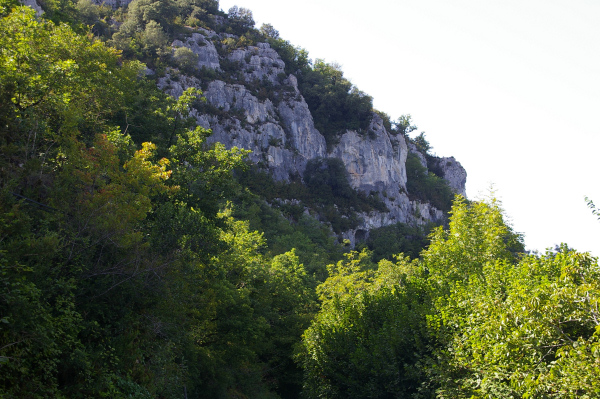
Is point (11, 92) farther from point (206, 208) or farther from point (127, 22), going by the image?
point (127, 22)

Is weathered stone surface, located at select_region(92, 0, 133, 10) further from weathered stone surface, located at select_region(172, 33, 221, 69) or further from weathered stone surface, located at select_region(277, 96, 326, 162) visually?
weathered stone surface, located at select_region(277, 96, 326, 162)

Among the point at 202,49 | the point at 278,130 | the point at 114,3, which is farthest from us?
the point at 114,3

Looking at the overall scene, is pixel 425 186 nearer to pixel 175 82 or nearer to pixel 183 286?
pixel 175 82

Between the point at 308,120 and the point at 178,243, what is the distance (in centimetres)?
6596

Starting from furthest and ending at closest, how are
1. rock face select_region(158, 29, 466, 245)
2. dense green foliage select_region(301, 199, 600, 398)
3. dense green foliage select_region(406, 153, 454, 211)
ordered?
dense green foliage select_region(406, 153, 454, 211) < rock face select_region(158, 29, 466, 245) < dense green foliage select_region(301, 199, 600, 398)

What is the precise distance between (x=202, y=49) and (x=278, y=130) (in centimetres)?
1842

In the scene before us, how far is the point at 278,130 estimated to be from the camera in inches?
2906

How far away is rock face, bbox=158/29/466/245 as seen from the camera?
224 ft

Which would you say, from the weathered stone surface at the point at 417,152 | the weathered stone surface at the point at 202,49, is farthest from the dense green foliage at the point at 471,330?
the weathered stone surface at the point at 417,152

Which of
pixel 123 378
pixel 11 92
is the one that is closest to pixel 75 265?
pixel 123 378

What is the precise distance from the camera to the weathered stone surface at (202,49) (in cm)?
7344

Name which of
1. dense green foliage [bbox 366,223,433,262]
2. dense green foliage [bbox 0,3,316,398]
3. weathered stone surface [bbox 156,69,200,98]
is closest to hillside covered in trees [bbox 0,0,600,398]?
dense green foliage [bbox 0,3,316,398]

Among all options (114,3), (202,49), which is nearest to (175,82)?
(202,49)

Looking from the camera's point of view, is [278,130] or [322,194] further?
[322,194]
